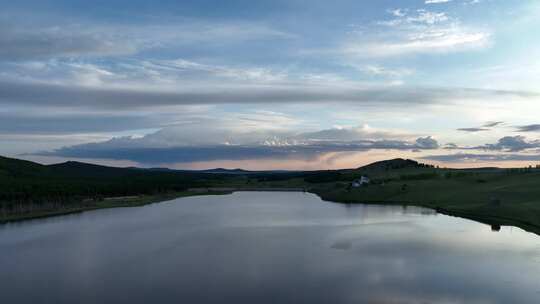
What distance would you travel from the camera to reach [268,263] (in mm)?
31984

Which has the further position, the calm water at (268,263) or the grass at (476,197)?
the grass at (476,197)

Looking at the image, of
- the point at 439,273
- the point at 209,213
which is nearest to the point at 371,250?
the point at 439,273

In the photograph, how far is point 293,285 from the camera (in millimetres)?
26000

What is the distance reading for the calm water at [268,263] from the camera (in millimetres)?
24266

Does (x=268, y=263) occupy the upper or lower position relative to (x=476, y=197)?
lower

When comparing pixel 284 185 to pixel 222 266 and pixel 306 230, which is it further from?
pixel 222 266

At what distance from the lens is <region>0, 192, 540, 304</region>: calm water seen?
79.6 feet

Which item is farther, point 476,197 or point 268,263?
point 476,197

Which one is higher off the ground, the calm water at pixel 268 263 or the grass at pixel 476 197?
the grass at pixel 476 197

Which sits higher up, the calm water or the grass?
the grass

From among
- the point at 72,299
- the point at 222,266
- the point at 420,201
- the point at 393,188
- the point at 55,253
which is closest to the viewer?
the point at 72,299

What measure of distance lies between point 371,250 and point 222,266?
12.7m

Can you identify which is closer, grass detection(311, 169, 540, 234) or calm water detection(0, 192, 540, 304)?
calm water detection(0, 192, 540, 304)

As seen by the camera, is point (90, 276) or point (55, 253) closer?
point (90, 276)
